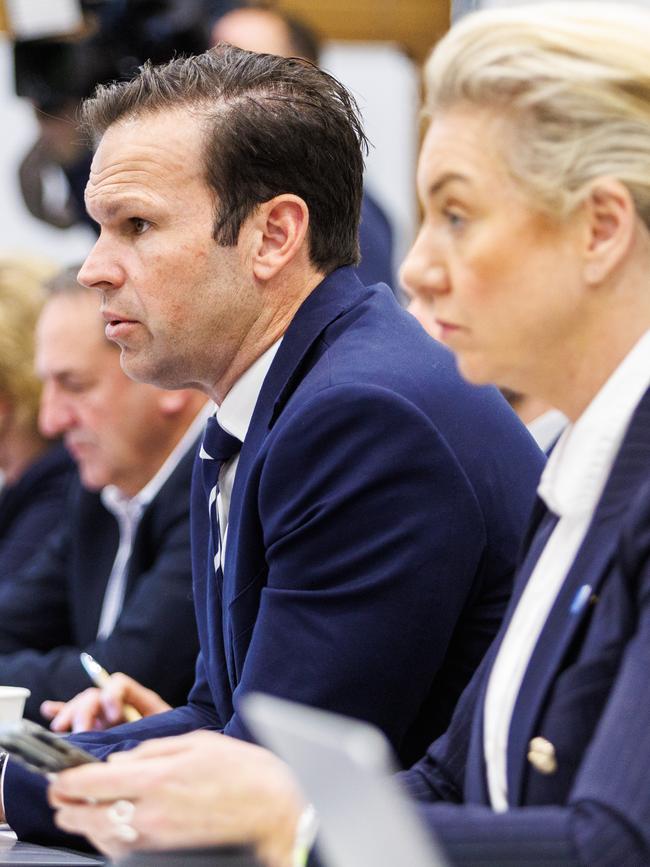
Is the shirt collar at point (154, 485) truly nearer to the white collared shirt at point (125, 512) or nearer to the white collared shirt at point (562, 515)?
the white collared shirt at point (125, 512)

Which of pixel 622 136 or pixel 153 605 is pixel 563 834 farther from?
pixel 153 605

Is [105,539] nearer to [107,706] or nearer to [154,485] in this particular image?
[154,485]

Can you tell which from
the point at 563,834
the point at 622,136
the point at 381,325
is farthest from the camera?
the point at 381,325

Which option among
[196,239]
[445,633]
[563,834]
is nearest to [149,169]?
[196,239]

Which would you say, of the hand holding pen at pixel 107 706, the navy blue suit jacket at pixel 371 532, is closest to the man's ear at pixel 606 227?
the navy blue suit jacket at pixel 371 532

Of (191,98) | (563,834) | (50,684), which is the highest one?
(191,98)

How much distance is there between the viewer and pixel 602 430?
120cm

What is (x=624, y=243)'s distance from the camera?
116 cm

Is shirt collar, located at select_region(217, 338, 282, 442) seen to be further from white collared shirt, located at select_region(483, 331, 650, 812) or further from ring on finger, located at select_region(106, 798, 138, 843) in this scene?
ring on finger, located at select_region(106, 798, 138, 843)

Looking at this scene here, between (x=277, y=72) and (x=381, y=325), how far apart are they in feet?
1.18

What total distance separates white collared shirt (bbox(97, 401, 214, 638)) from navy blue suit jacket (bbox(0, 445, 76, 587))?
65 cm

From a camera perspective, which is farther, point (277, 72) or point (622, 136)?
point (277, 72)

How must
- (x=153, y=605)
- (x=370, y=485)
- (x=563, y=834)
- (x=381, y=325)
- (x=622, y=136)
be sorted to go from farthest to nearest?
1. (x=153, y=605)
2. (x=381, y=325)
3. (x=370, y=485)
4. (x=622, y=136)
5. (x=563, y=834)

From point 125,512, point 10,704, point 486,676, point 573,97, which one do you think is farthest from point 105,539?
point 573,97
